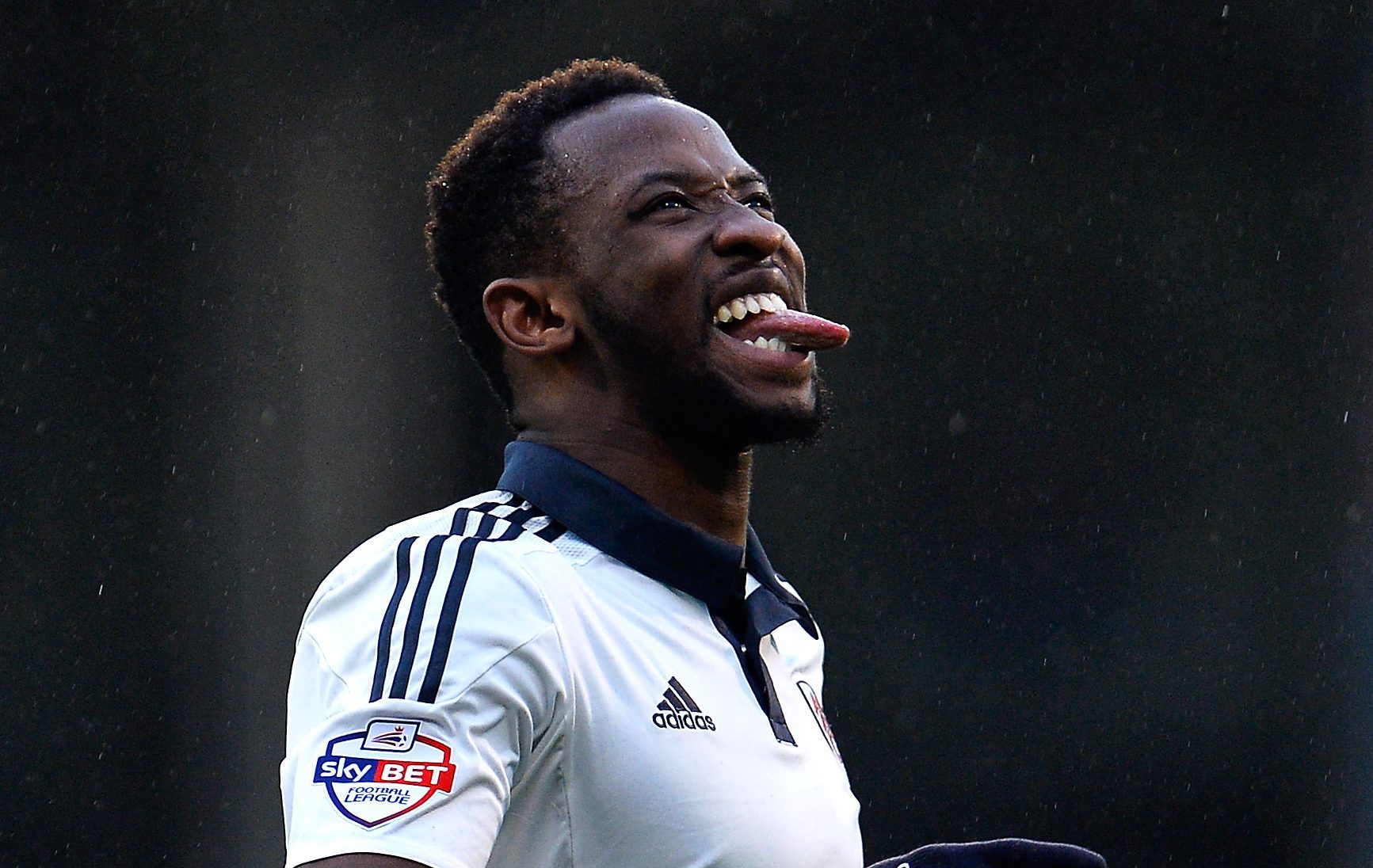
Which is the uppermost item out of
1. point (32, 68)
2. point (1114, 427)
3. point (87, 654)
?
point (32, 68)

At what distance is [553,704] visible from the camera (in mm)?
1585

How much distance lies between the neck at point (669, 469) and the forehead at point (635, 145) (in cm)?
31

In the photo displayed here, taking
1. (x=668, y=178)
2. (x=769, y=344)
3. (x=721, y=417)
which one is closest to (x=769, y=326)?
(x=769, y=344)

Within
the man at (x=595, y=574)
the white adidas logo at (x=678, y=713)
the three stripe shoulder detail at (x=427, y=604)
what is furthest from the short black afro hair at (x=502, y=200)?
the white adidas logo at (x=678, y=713)

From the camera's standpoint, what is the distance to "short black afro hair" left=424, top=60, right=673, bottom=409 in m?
2.10

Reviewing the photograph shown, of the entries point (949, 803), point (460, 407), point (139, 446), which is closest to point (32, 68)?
point (139, 446)

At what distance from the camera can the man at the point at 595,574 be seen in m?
1.50

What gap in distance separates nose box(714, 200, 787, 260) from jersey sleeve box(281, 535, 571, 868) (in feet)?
1.73

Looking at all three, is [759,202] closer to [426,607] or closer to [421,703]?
[426,607]

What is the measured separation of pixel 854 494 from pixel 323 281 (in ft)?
4.91

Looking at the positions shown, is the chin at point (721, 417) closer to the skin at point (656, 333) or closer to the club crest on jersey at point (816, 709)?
the skin at point (656, 333)

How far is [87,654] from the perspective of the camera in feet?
12.8

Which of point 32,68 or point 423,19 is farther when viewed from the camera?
point 423,19

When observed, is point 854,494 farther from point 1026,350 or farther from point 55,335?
point 55,335
